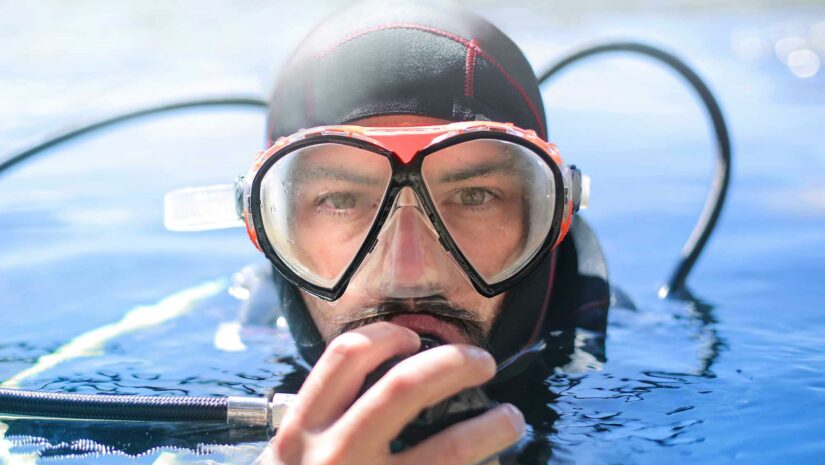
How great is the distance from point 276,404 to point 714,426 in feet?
2.54

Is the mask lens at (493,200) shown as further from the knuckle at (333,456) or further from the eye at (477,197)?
the knuckle at (333,456)

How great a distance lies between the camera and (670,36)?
8.08 metres

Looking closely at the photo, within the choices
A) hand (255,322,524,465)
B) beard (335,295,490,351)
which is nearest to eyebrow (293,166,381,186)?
beard (335,295,490,351)

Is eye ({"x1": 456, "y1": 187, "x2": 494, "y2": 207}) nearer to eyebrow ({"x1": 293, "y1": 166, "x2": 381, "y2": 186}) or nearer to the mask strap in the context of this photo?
eyebrow ({"x1": 293, "y1": 166, "x2": 381, "y2": 186})

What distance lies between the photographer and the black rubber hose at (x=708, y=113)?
2.41 m

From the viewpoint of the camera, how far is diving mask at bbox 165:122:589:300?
4.95 ft

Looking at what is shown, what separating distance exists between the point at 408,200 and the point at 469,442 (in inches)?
19.8

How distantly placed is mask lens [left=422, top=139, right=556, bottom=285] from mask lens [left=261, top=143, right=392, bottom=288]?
0.36 ft

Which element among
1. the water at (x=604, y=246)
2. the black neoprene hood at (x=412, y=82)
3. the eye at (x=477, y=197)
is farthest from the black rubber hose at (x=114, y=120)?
the eye at (x=477, y=197)

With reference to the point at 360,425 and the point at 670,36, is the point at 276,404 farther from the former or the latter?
the point at 670,36

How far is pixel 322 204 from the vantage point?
1.62 m

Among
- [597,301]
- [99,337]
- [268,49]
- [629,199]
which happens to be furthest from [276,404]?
[268,49]

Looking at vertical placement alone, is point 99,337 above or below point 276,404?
below

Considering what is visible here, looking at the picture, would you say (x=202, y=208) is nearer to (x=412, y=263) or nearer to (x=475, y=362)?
(x=412, y=263)
